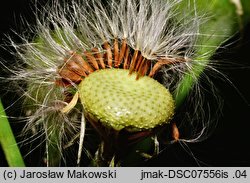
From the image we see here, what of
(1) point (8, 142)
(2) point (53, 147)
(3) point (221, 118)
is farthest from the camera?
(3) point (221, 118)

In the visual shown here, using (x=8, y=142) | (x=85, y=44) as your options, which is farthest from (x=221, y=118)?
(x=8, y=142)

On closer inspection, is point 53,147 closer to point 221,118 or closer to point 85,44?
point 85,44

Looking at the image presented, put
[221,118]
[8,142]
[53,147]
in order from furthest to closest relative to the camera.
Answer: [221,118], [53,147], [8,142]

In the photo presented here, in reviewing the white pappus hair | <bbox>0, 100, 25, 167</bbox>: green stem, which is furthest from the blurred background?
<bbox>0, 100, 25, 167</bbox>: green stem

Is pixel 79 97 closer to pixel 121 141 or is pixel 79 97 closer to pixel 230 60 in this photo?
pixel 121 141

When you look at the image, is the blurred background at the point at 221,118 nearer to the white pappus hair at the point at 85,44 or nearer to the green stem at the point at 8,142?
the white pappus hair at the point at 85,44

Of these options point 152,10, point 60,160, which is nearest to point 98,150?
point 60,160

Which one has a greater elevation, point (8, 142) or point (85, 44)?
point (85, 44)
